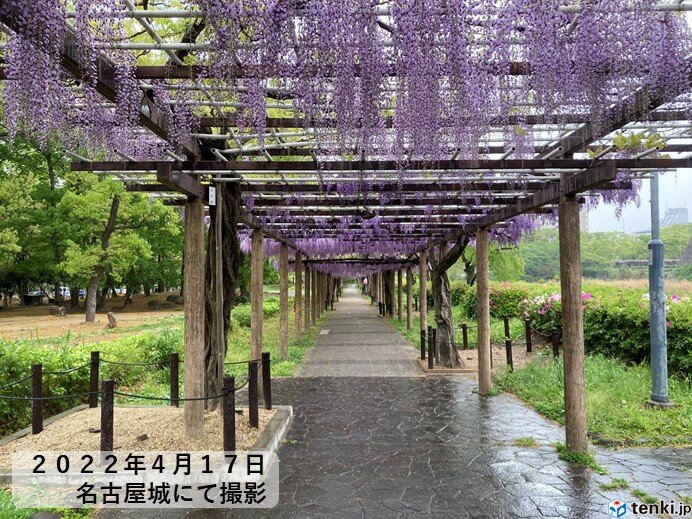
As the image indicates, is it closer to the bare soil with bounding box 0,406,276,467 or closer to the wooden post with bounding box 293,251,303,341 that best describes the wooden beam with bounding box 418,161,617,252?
the bare soil with bounding box 0,406,276,467

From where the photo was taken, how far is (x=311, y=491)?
373 cm

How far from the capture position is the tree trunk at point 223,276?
199 inches

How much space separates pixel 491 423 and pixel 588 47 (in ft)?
14.2

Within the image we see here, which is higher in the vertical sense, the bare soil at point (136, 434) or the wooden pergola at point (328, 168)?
the wooden pergola at point (328, 168)

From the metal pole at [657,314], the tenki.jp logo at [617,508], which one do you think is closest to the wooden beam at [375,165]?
the metal pole at [657,314]

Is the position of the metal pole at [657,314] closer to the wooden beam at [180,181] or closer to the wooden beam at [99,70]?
the wooden beam at [180,181]

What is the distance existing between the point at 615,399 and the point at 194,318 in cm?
532

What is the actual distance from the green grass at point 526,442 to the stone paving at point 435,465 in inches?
2.6

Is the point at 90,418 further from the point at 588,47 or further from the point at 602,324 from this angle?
the point at 602,324

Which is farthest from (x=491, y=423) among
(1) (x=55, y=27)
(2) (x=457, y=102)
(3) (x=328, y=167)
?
(1) (x=55, y=27)

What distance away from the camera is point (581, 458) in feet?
13.8

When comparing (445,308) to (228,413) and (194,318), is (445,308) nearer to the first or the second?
(194,318)

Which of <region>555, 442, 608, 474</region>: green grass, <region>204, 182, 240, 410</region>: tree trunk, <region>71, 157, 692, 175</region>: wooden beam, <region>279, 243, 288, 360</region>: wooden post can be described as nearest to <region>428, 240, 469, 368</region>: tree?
<region>279, 243, 288, 360</region>: wooden post

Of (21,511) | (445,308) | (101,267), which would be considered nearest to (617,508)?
(21,511)
